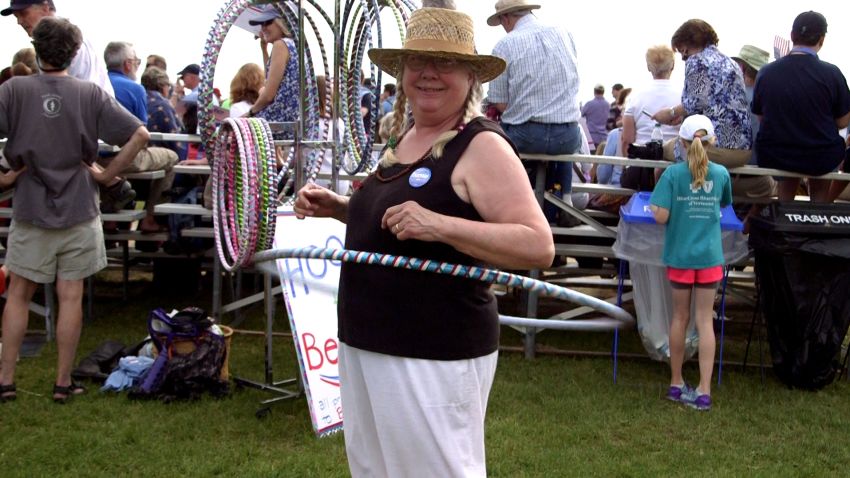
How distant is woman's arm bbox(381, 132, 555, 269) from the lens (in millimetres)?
2387

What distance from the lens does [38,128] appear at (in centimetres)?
530

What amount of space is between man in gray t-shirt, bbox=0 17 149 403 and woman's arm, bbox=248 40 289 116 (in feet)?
3.75

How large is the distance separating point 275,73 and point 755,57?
12.7 feet

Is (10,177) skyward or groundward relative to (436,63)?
groundward

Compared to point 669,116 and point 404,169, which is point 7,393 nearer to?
point 404,169

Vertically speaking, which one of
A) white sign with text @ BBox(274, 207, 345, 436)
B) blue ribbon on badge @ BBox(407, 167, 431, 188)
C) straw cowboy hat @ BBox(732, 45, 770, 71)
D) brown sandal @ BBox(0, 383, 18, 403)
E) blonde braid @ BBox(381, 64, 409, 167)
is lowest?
brown sandal @ BBox(0, 383, 18, 403)

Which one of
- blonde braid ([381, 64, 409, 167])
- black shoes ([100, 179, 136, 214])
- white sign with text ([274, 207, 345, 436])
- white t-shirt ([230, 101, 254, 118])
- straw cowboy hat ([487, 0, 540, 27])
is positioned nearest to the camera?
blonde braid ([381, 64, 409, 167])

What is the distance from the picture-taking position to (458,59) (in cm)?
259

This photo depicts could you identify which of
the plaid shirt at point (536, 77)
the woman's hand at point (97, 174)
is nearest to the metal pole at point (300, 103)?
the woman's hand at point (97, 174)

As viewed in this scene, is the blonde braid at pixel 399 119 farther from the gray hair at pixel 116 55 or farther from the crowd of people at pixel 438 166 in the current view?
the gray hair at pixel 116 55

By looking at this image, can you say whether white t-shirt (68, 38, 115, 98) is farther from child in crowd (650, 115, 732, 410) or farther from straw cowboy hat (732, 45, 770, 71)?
straw cowboy hat (732, 45, 770, 71)

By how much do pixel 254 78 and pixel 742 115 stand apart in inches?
148

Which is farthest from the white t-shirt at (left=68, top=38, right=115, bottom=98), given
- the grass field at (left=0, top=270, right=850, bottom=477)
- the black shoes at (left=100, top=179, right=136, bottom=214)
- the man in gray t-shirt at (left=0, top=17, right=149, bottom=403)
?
the grass field at (left=0, top=270, right=850, bottom=477)

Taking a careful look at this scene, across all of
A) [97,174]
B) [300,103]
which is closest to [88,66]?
[97,174]
